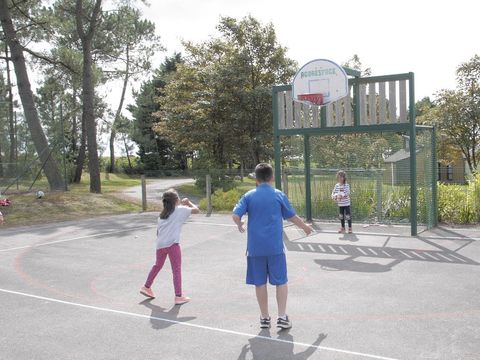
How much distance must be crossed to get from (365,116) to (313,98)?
4.62 feet

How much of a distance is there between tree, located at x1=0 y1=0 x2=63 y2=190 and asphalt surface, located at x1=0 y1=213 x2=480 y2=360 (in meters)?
12.0

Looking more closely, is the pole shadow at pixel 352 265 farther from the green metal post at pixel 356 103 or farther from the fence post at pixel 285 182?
the fence post at pixel 285 182

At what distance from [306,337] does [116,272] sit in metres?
4.58

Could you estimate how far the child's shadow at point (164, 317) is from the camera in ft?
21.0

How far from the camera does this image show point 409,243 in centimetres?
1143

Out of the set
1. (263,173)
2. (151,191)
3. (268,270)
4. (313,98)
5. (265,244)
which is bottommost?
(151,191)

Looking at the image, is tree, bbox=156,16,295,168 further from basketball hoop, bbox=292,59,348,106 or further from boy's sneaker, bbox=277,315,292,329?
boy's sneaker, bbox=277,315,292,329

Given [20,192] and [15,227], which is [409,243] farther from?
[20,192]

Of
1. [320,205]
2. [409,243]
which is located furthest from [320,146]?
[409,243]

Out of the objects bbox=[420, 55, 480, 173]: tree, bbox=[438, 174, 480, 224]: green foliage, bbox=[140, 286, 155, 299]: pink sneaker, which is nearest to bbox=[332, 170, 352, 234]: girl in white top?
bbox=[438, 174, 480, 224]: green foliage

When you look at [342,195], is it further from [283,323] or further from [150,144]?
[150,144]

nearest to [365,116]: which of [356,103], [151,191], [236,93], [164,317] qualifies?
[356,103]

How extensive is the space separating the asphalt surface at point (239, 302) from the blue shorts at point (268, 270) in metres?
0.55

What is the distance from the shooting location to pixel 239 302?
23.8ft
